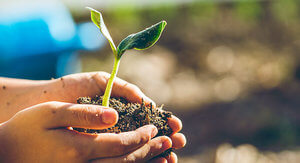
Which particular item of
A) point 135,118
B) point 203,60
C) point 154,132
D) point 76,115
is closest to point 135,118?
point 135,118

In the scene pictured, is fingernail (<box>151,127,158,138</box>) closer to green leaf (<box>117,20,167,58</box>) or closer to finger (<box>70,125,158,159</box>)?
finger (<box>70,125,158,159</box>)

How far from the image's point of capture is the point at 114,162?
0.84 metres

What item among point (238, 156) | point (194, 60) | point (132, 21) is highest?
point (132, 21)

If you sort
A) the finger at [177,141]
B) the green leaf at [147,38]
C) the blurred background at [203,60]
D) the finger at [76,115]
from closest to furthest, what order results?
the finger at [76,115], the green leaf at [147,38], the finger at [177,141], the blurred background at [203,60]

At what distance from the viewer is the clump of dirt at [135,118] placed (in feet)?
3.16

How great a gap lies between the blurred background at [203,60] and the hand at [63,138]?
1.51m

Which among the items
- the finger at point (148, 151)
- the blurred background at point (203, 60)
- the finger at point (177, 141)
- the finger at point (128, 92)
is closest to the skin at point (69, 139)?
the finger at point (148, 151)

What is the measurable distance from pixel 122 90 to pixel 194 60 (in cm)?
250

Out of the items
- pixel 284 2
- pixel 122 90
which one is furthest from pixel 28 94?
pixel 284 2

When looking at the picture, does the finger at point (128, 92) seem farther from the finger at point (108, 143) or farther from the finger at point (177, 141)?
the finger at point (108, 143)

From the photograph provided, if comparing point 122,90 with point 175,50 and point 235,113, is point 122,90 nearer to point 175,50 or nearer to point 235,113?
point 235,113

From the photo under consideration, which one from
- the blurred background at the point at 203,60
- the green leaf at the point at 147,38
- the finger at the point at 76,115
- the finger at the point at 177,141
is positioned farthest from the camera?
the blurred background at the point at 203,60

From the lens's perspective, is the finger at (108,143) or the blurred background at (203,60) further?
the blurred background at (203,60)

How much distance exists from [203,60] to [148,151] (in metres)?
2.78
